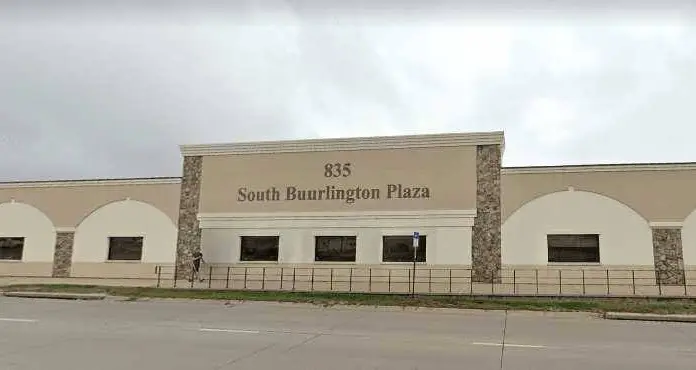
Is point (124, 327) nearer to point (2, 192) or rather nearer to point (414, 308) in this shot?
point (414, 308)

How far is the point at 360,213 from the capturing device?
1040 inches

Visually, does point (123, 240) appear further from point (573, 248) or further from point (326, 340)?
point (326, 340)

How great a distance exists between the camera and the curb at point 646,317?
52.2 ft

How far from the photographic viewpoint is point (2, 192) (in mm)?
31562

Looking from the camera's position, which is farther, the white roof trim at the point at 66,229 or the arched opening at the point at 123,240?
the white roof trim at the point at 66,229

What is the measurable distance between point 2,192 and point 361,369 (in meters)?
29.3

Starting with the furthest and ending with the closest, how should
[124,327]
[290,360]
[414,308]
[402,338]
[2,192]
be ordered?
[2,192] < [414,308] < [124,327] < [402,338] < [290,360]

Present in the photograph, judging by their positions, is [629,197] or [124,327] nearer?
[124,327]

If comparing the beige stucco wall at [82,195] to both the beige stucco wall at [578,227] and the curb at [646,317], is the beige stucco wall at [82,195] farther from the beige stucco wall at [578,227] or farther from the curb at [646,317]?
the curb at [646,317]

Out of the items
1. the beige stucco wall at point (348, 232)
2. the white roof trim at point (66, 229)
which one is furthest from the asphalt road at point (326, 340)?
the white roof trim at point (66, 229)

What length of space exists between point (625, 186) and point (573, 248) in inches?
124

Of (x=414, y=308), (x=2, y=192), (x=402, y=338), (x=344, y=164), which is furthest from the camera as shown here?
(x=2, y=192)

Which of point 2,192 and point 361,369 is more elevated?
point 2,192

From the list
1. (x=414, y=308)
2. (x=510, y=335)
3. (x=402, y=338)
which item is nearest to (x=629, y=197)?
(x=414, y=308)
